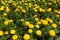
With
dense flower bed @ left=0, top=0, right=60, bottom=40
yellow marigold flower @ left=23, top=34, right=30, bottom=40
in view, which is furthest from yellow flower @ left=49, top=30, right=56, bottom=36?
yellow marigold flower @ left=23, top=34, right=30, bottom=40

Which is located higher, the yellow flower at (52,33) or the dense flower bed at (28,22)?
the dense flower bed at (28,22)

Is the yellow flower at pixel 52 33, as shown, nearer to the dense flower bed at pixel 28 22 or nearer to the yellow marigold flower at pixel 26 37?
the dense flower bed at pixel 28 22

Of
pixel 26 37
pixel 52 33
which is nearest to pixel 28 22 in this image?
pixel 26 37

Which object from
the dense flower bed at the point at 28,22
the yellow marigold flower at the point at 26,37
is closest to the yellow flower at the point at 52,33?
the dense flower bed at the point at 28,22

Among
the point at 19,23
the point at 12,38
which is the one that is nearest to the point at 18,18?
the point at 19,23

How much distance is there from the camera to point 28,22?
3.68m

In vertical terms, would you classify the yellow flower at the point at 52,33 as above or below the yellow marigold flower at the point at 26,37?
below

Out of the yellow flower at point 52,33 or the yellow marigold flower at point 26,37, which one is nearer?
the yellow marigold flower at point 26,37

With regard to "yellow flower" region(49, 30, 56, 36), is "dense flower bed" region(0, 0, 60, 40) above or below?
above

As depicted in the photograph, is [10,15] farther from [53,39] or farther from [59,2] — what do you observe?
[59,2]

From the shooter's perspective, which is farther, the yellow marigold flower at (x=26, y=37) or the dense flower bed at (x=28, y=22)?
the dense flower bed at (x=28, y=22)

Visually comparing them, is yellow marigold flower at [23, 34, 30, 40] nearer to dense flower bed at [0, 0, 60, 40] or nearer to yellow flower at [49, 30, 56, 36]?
dense flower bed at [0, 0, 60, 40]

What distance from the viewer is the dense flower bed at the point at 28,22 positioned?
137 inches

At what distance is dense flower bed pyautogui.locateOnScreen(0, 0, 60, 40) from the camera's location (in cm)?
348
